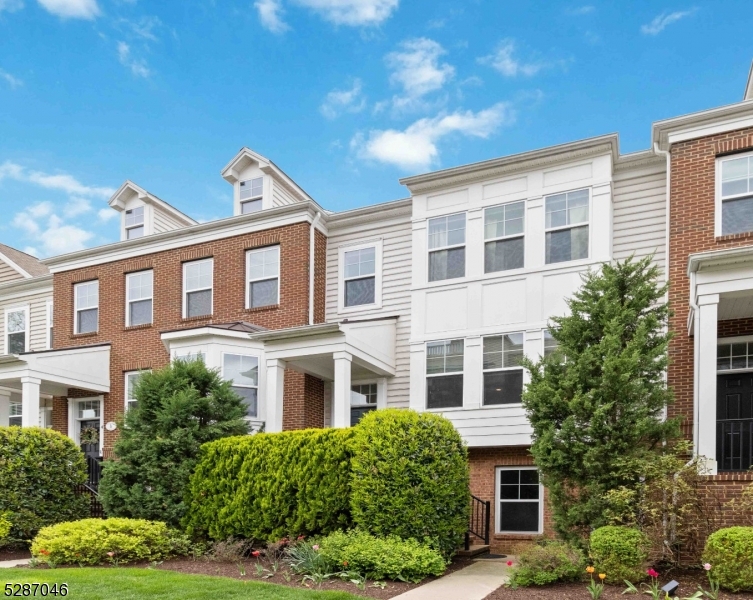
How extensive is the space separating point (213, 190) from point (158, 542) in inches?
401

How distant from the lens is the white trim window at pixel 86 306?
1883 cm

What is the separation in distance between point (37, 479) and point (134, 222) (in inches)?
329

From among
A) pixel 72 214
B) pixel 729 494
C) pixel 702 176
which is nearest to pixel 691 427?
pixel 729 494

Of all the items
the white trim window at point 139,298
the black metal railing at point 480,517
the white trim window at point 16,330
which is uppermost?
the white trim window at point 139,298

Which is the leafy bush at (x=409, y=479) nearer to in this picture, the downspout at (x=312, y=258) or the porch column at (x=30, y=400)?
the downspout at (x=312, y=258)

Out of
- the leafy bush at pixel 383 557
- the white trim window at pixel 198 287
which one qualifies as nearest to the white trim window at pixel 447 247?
the white trim window at pixel 198 287

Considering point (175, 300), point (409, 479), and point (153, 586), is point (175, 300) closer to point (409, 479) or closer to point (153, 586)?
point (409, 479)

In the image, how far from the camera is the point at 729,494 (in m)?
9.22

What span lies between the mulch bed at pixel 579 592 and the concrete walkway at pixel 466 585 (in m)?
0.25

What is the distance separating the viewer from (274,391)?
1395 cm

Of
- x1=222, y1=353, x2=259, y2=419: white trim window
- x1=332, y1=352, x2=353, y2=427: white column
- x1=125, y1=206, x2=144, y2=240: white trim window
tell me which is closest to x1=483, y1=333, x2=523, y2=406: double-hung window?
x1=332, y1=352, x2=353, y2=427: white column

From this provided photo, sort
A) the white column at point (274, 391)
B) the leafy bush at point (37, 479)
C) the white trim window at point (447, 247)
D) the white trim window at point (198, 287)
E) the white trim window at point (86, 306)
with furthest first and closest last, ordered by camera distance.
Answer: the white trim window at point (86, 306)
the white trim window at point (198, 287)
the white trim window at point (447, 247)
the white column at point (274, 391)
the leafy bush at point (37, 479)

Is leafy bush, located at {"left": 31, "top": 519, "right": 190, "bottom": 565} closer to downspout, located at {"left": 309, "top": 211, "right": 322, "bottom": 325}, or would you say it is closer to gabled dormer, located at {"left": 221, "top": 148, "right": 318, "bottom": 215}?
downspout, located at {"left": 309, "top": 211, "right": 322, "bottom": 325}

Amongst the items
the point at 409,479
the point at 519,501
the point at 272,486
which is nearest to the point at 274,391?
the point at 272,486
